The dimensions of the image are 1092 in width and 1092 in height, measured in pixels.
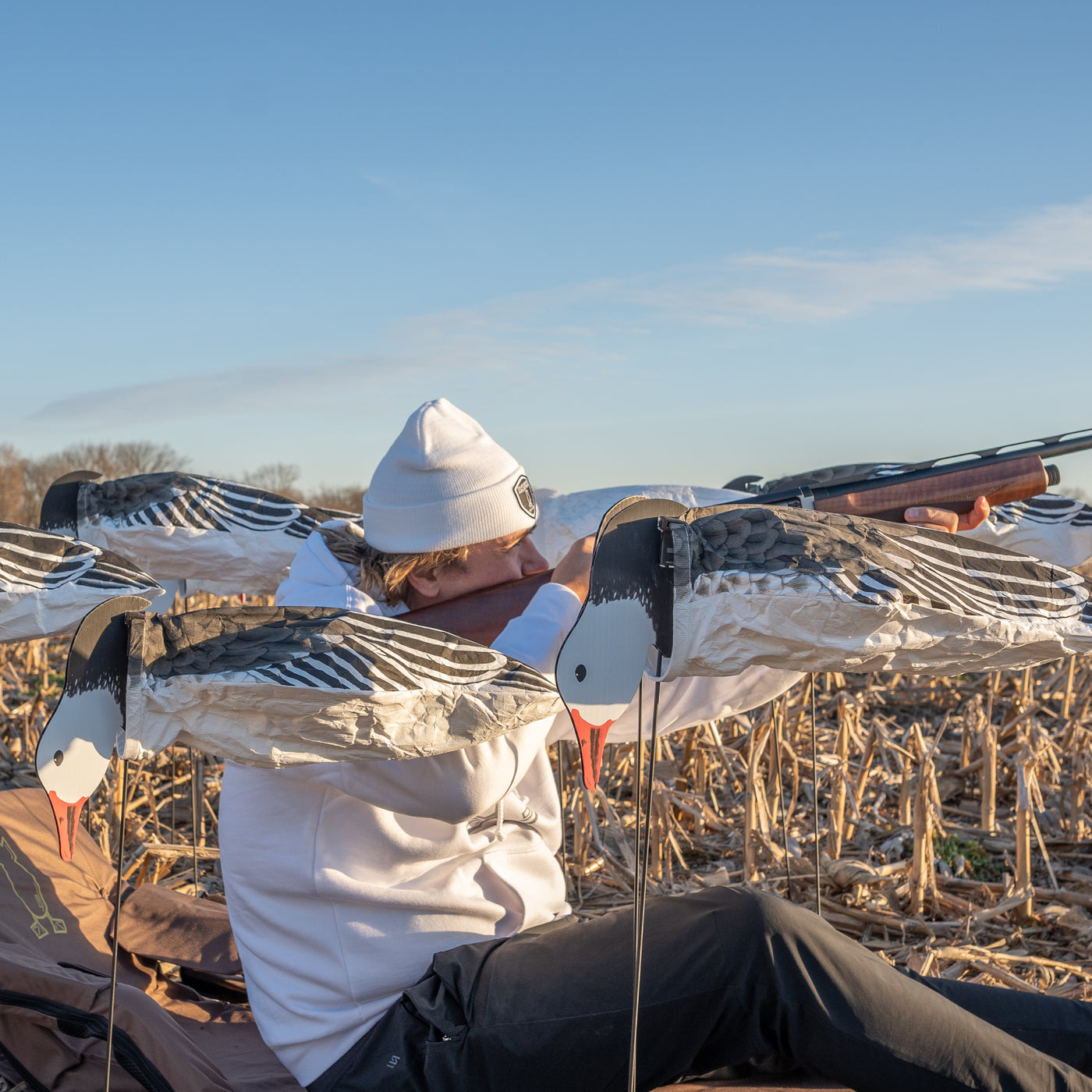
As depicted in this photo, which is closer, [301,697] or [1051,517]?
[301,697]

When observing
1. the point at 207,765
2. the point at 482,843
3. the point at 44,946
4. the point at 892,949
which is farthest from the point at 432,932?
the point at 207,765

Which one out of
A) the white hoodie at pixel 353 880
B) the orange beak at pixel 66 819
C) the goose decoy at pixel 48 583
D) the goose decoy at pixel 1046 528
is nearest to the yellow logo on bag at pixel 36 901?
the goose decoy at pixel 48 583

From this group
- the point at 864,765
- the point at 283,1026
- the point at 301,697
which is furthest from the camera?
the point at 864,765

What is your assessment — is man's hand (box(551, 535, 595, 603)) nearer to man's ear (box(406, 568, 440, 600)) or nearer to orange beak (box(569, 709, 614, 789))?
man's ear (box(406, 568, 440, 600))

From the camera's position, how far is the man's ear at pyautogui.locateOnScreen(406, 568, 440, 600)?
92.9 inches

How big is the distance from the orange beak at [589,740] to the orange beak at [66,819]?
2.25 ft

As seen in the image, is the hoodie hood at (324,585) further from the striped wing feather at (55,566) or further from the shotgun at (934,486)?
the striped wing feather at (55,566)

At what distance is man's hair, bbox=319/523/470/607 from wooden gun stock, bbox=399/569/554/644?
0.12 meters

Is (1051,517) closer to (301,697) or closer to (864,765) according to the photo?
(864,765)

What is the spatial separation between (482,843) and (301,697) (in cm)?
78

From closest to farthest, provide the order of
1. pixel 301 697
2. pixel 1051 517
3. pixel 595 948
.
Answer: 1. pixel 301 697
2. pixel 595 948
3. pixel 1051 517

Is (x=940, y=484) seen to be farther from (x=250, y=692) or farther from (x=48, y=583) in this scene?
(x=48, y=583)

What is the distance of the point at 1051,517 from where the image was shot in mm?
3818

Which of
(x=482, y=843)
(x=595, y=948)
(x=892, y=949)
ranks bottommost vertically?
(x=892, y=949)
